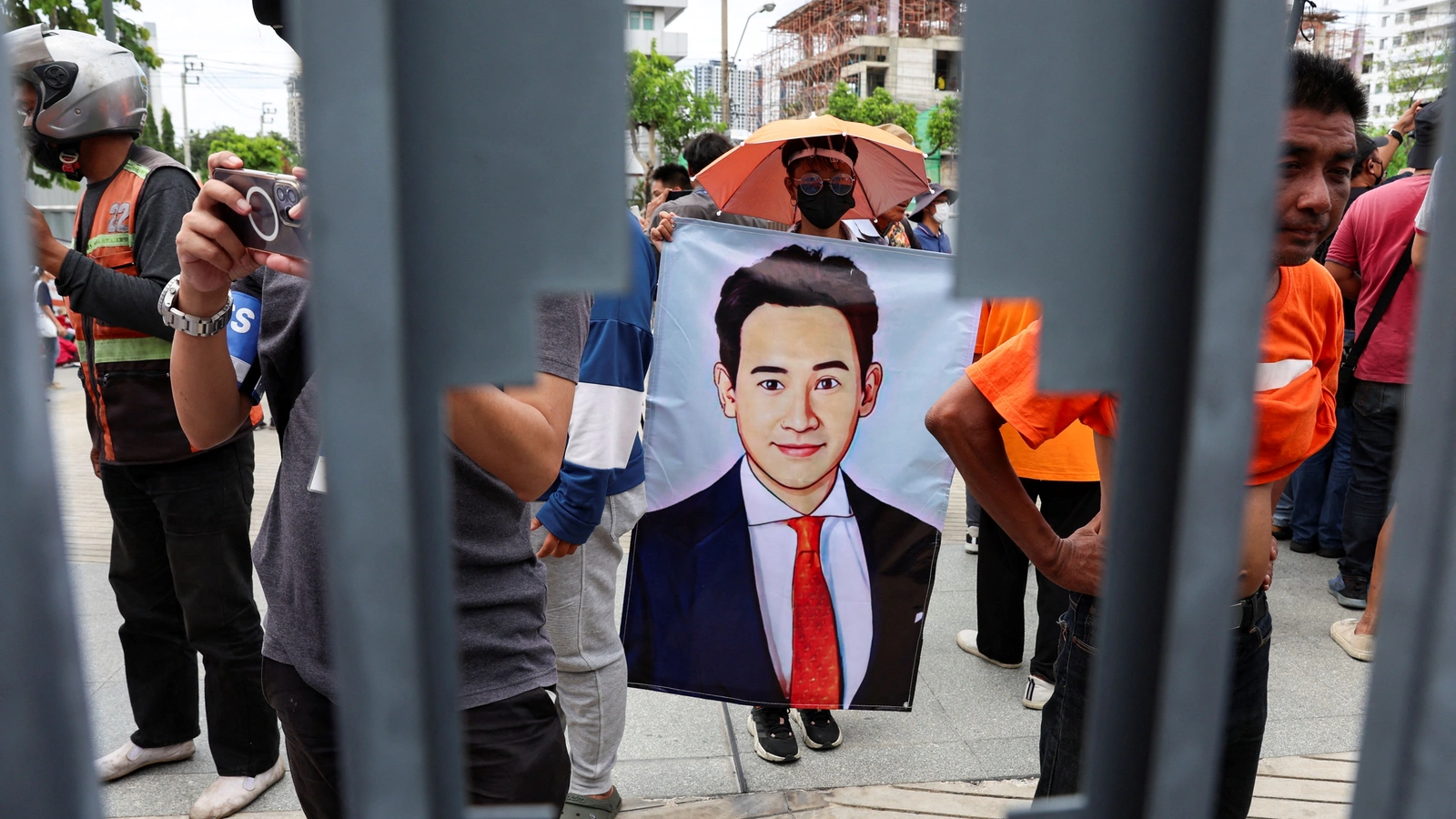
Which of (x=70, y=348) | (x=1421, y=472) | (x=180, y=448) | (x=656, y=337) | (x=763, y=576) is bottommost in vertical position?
(x=70, y=348)

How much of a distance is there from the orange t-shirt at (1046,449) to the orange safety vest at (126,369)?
2.72 meters

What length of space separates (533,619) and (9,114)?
1.30m

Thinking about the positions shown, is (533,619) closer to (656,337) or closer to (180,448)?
(656,337)

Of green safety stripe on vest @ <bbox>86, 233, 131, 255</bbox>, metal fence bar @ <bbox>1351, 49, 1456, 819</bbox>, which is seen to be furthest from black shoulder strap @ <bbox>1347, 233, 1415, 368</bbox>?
green safety stripe on vest @ <bbox>86, 233, 131, 255</bbox>

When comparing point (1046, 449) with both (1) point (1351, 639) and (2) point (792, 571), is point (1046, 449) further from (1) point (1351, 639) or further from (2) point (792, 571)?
(1) point (1351, 639)

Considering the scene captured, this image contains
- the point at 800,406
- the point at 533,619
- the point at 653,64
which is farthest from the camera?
the point at 653,64

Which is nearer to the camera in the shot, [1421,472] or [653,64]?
[1421,472]

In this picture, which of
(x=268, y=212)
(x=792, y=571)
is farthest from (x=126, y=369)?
(x=792, y=571)

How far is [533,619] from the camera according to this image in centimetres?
170

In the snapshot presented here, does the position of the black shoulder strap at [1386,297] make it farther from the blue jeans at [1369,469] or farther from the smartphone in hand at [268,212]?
the smartphone in hand at [268,212]

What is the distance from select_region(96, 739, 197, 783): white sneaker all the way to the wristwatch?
2192 millimetres

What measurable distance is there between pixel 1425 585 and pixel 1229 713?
5.37 ft

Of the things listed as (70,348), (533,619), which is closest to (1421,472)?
(533,619)

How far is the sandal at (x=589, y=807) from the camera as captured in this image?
2877 millimetres
